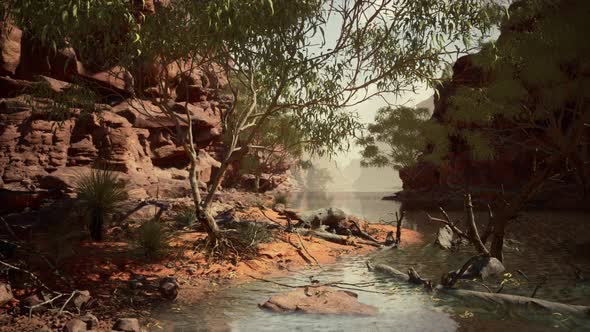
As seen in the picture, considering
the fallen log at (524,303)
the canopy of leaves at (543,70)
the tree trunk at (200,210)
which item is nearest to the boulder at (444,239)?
the canopy of leaves at (543,70)

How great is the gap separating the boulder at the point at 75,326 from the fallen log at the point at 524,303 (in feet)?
19.1

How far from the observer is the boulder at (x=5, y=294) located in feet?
20.8

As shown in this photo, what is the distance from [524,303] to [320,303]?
123 inches

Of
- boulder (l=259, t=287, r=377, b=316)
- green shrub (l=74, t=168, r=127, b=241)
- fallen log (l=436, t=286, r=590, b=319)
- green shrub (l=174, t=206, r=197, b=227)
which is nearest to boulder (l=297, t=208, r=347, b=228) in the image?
green shrub (l=174, t=206, r=197, b=227)

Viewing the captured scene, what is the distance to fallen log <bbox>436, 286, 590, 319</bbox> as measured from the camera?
5984 mm

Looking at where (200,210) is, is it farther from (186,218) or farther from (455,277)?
(455,277)

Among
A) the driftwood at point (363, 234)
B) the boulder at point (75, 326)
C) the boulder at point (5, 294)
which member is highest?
the boulder at point (5, 294)

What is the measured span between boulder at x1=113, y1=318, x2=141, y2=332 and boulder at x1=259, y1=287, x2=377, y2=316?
2.14 metres

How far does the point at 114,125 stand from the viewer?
24312 millimetres

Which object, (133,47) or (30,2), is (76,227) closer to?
(133,47)

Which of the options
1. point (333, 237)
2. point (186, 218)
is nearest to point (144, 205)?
point (186, 218)

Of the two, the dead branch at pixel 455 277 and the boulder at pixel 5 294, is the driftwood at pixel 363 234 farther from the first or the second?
the boulder at pixel 5 294

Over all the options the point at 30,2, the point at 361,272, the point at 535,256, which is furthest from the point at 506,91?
the point at 30,2

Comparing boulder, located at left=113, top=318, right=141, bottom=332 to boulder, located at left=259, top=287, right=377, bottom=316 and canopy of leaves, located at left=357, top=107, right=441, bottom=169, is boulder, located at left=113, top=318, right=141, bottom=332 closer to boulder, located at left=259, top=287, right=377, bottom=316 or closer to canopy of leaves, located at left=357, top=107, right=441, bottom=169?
boulder, located at left=259, top=287, right=377, bottom=316
